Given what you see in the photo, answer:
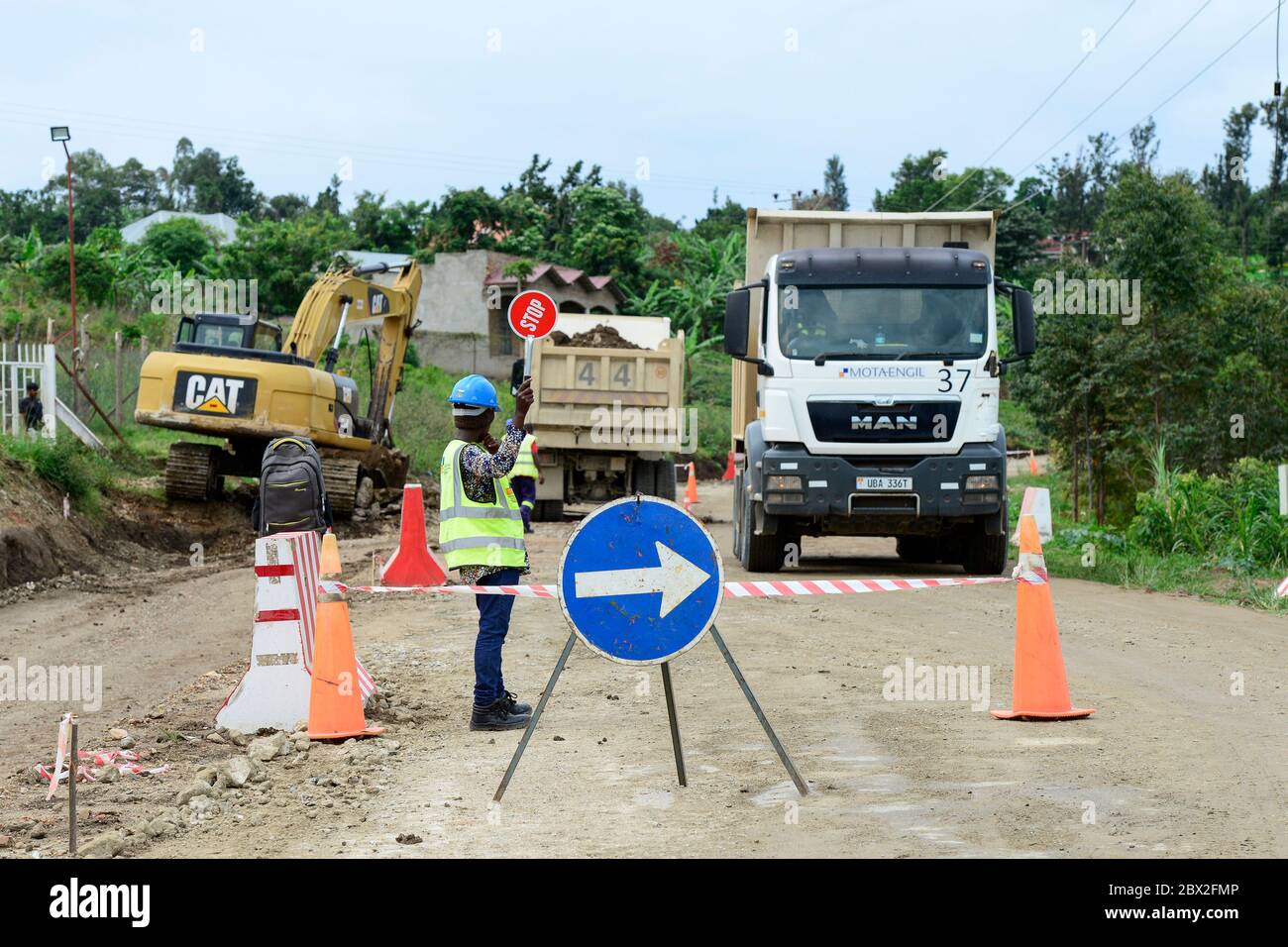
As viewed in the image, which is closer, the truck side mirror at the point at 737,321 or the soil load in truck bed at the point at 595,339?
the truck side mirror at the point at 737,321

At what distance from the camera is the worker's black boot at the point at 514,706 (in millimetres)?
8414

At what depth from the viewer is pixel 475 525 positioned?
812 centimetres

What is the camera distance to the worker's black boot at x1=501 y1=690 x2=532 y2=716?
841 centimetres

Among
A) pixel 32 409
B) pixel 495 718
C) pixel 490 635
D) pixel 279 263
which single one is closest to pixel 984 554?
pixel 495 718

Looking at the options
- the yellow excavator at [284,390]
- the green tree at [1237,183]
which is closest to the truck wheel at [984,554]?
the yellow excavator at [284,390]

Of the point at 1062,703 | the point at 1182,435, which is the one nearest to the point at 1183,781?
the point at 1062,703

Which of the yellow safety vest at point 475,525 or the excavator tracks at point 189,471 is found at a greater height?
Answer: the excavator tracks at point 189,471

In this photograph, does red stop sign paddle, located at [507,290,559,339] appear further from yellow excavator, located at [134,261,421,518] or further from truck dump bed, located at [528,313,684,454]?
yellow excavator, located at [134,261,421,518]

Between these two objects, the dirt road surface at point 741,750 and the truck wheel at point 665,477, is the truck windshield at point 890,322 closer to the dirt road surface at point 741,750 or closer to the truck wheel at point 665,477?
the dirt road surface at point 741,750

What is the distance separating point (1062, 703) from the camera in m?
8.10

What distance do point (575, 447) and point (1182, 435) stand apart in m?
13.3

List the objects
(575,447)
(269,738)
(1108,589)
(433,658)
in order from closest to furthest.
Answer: (269,738), (433,658), (1108,589), (575,447)

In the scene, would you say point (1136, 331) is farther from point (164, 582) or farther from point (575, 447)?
point (164, 582)

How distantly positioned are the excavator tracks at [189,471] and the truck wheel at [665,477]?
6.88 m
